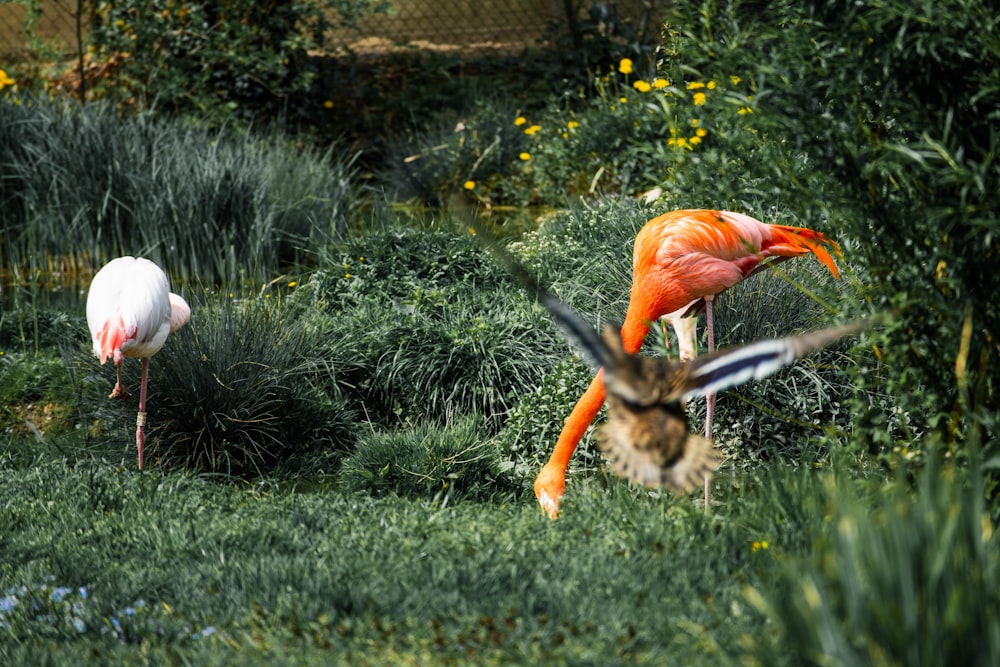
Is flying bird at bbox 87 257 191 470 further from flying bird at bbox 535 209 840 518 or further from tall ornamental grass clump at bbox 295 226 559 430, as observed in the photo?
flying bird at bbox 535 209 840 518

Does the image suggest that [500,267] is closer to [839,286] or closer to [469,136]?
[839,286]

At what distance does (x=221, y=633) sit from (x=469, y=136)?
6.94 meters

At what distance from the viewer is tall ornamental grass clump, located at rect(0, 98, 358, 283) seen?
6.91 metres

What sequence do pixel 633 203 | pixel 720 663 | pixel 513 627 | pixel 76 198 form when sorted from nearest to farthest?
pixel 720 663 → pixel 513 627 → pixel 633 203 → pixel 76 198

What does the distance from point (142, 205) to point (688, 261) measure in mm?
4299

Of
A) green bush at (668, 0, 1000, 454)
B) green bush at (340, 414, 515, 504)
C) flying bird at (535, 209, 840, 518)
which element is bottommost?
green bush at (340, 414, 515, 504)

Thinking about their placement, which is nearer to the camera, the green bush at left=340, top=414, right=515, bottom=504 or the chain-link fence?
the green bush at left=340, top=414, right=515, bottom=504

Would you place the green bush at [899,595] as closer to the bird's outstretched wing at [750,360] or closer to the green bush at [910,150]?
the bird's outstretched wing at [750,360]

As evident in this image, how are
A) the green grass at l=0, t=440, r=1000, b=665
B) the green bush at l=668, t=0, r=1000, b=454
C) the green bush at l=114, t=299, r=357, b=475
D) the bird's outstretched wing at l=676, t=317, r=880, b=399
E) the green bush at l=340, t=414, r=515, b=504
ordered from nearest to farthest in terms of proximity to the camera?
the green grass at l=0, t=440, r=1000, b=665
the bird's outstretched wing at l=676, t=317, r=880, b=399
the green bush at l=668, t=0, r=1000, b=454
the green bush at l=340, t=414, r=515, b=504
the green bush at l=114, t=299, r=357, b=475

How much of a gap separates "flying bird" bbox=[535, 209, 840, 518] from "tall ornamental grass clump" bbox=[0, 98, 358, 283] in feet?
10.4

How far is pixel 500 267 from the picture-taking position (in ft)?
19.7

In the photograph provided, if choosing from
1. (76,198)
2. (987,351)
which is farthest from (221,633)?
(76,198)

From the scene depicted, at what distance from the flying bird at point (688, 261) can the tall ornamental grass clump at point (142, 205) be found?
10.4 ft

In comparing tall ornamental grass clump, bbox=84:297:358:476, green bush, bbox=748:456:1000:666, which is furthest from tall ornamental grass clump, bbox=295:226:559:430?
green bush, bbox=748:456:1000:666
